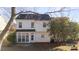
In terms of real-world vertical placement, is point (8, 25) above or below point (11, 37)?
above

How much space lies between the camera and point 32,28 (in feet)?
8.92

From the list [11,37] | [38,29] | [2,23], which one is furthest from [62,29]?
[2,23]

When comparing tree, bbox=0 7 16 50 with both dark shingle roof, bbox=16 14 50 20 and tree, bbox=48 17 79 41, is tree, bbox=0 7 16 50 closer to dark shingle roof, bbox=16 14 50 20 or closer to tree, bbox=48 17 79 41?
dark shingle roof, bbox=16 14 50 20

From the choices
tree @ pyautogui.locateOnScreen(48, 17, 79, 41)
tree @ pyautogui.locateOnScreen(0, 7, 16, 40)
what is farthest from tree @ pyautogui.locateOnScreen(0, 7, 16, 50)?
tree @ pyautogui.locateOnScreen(48, 17, 79, 41)

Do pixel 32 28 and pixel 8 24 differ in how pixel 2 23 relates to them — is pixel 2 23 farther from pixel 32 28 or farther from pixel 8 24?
pixel 32 28

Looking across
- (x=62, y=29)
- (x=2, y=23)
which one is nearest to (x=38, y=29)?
(x=62, y=29)

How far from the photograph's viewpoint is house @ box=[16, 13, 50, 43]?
271 cm

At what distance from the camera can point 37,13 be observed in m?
2.74

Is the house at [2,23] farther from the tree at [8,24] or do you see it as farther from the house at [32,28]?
the house at [32,28]

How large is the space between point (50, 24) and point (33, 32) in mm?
232

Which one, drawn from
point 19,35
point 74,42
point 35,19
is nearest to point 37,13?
point 35,19

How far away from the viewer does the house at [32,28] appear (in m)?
2.71

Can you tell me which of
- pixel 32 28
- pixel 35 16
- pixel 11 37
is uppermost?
pixel 35 16

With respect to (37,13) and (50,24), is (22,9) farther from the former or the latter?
(50,24)
